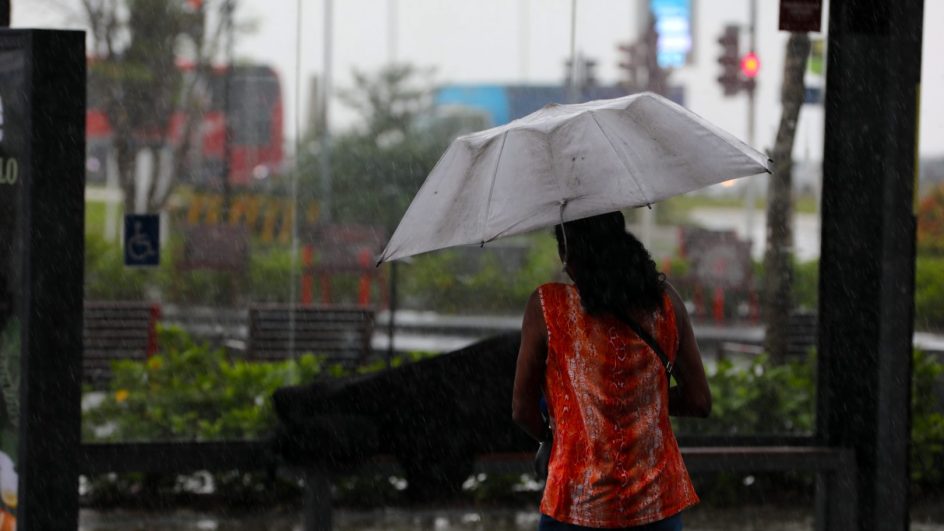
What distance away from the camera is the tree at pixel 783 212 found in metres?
8.34

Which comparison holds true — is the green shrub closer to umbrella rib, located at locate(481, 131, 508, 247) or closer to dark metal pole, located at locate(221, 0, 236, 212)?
dark metal pole, located at locate(221, 0, 236, 212)

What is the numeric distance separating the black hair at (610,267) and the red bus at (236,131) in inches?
194

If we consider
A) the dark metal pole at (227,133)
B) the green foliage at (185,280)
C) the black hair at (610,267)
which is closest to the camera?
the black hair at (610,267)

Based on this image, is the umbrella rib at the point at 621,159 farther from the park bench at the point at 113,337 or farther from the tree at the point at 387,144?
the park bench at the point at 113,337

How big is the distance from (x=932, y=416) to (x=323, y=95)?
4079 mm

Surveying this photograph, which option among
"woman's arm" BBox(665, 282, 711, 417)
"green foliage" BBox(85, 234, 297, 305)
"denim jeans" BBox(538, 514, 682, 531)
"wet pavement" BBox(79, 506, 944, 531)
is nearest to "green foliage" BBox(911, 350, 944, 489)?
"wet pavement" BBox(79, 506, 944, 531)

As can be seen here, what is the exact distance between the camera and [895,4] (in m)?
5.49

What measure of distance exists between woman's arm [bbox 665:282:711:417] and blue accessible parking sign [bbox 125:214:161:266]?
4.45 meters

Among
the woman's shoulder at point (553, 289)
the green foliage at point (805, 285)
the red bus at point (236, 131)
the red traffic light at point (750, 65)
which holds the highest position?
the red traffic light at point (750, 65)

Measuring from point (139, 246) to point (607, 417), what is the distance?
15.2ft

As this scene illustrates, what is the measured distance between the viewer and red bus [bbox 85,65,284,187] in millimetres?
7980

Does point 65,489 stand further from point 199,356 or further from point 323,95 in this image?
point 323,95

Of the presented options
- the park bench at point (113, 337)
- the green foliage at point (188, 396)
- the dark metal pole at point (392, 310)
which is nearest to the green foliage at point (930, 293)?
the dark metal pole at point (392, 310)

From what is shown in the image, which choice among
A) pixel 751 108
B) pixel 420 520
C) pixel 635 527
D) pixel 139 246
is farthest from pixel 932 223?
pixel 635 527
